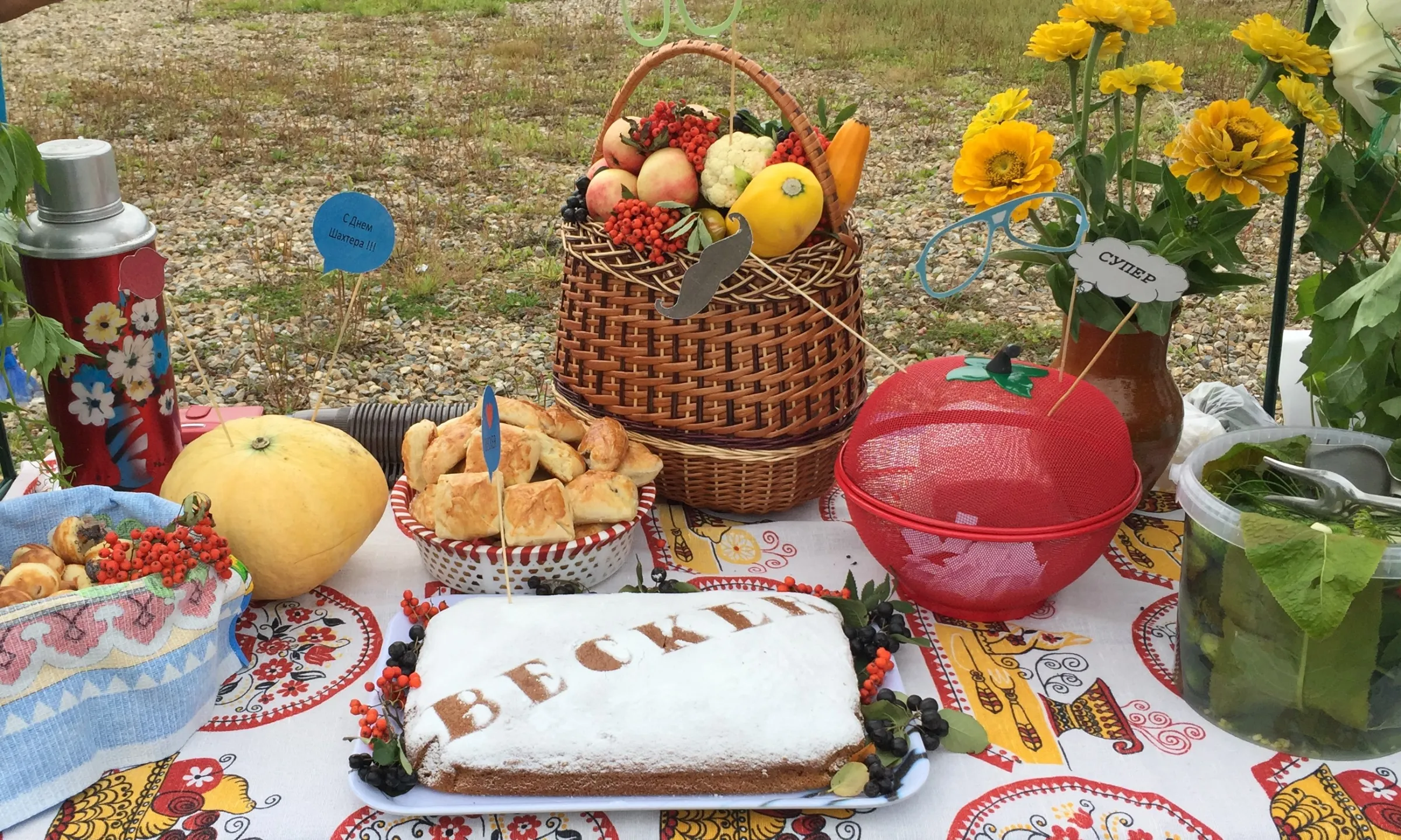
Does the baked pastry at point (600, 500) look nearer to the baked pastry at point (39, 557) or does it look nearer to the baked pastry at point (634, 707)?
the baked pastry at point (634, 707)

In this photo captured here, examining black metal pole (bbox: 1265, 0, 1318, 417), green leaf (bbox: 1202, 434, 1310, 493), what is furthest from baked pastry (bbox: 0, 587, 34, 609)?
black metal pole (bbox: 1265, 0, 1318, 417)

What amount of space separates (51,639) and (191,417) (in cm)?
57

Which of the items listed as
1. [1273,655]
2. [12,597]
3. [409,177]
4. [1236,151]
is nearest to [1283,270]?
[1236,151]

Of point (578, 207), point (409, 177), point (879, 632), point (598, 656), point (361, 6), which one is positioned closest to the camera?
point (598, 656)

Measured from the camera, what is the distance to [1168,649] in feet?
3.47

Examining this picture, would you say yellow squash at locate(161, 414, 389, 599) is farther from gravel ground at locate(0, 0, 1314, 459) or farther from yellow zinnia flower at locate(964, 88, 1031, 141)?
gravel ground at locate(0, 0, 1314, 459)

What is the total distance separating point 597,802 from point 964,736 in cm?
31

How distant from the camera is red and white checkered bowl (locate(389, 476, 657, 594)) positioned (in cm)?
106

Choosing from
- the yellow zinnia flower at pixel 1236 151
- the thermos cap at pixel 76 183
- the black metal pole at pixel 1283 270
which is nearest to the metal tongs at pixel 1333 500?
the yellow zinnia flower at pixel 1236 151

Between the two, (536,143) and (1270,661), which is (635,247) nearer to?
(1270,661)

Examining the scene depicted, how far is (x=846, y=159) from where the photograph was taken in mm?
1171

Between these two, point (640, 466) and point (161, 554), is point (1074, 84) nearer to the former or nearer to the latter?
point (640, 466)

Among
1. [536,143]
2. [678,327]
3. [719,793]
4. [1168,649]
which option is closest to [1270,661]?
[1168,649]

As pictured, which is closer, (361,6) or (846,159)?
(846,159)
